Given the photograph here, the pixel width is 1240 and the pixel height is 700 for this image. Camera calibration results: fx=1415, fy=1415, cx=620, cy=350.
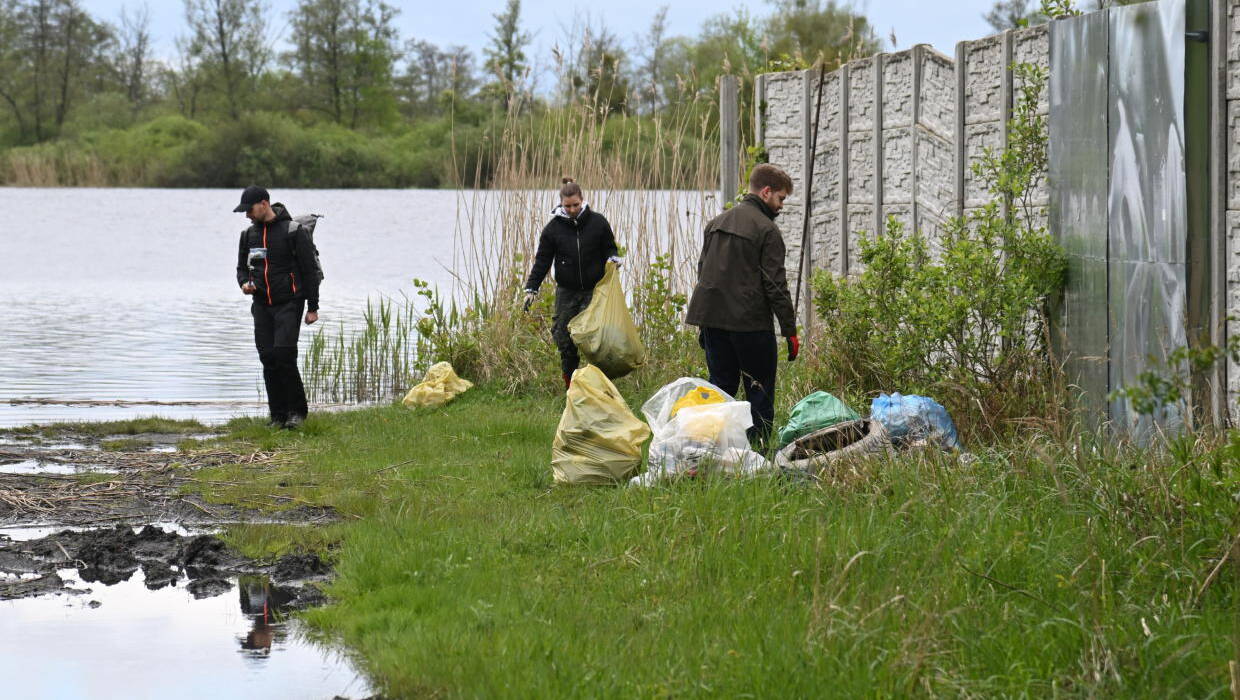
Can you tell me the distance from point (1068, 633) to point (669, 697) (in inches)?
49.1

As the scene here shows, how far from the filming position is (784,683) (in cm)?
411

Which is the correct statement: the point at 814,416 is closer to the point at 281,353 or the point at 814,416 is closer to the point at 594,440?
the point at 594,440

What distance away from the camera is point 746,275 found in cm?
812

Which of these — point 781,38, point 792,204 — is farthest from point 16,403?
point 781,38

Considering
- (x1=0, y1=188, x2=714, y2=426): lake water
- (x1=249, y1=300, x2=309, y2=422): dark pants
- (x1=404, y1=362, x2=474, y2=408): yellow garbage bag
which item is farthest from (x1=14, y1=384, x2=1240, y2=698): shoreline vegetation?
Result: (x1=0, y1=188, x2=714, y2=426): lake water

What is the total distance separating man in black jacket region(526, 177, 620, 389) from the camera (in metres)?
10.8

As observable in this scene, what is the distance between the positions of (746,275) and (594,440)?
134cm

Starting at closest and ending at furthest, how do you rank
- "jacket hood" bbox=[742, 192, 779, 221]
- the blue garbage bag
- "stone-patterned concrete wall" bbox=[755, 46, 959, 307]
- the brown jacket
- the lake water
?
the blue garbage bag → the brown jacket → "jacket hood" bbox=[742, 192, 779, 221] → "stone-patterned concrete wall" bbox=[755, 46, 959, 307] → the lake water

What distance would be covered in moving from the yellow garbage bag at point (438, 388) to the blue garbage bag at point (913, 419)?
5112mm

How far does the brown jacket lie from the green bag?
60cm

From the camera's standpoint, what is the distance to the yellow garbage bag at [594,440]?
25.0ft

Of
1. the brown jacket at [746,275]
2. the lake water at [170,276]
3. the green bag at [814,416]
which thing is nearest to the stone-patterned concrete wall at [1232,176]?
the green bag at [814,416]

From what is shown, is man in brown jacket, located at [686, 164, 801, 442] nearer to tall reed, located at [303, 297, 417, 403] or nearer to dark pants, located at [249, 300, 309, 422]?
dark pants, located at [249, 300, 309, 422]

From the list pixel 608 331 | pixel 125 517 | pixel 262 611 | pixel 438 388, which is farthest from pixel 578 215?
pixel 262 611
